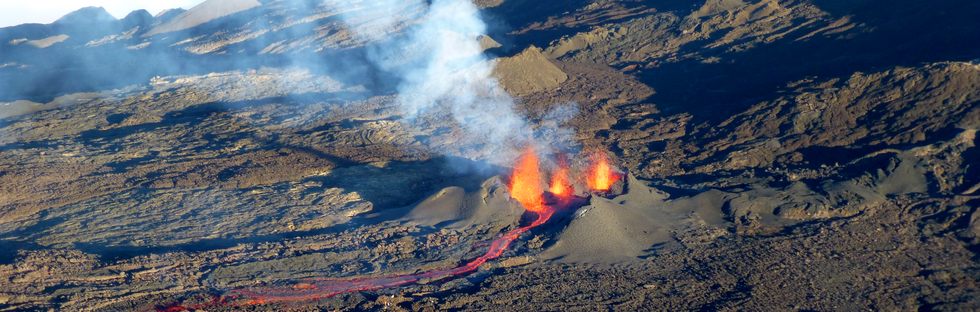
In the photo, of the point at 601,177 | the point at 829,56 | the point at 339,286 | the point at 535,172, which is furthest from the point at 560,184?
the point at 829,56

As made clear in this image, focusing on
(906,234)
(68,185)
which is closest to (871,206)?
(906,234)

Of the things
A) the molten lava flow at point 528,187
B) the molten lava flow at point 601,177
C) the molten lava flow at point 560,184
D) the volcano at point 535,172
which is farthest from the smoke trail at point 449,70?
the molten lava flow at point 601,177

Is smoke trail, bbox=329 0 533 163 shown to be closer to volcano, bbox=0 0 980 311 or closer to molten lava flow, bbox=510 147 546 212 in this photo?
volcano, bbox=0 0 980 311

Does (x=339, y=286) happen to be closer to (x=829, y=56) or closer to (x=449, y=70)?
(x=449, y=70)

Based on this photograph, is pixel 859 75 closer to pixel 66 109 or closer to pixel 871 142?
Answer: pixel 871 142

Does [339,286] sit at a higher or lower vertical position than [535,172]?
lower
